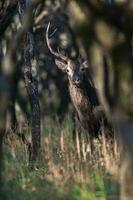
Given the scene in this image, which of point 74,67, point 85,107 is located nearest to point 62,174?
point 85,107

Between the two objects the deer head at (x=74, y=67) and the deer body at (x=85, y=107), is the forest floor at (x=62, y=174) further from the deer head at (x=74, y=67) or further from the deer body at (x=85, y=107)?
the deer head at (x=74, y=67)

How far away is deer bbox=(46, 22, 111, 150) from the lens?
14.0m

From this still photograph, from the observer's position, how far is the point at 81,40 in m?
7.15

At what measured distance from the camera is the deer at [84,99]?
553 inches

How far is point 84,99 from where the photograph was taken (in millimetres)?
14445

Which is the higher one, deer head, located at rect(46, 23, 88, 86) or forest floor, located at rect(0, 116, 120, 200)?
deer head, located at rect(46, 23, 88, 86)

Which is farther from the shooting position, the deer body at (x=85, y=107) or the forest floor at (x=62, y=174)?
the deer body at (x=85, y=107)

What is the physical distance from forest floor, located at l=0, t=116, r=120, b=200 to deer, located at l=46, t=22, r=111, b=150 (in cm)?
133

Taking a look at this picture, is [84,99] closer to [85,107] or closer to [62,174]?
[85,107]

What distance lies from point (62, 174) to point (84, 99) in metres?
4.96

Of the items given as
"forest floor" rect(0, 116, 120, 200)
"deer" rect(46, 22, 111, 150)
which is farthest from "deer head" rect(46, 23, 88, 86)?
"forest floor" rect(0, 116, 120, 200)

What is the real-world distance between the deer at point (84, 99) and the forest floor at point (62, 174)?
1.33 m

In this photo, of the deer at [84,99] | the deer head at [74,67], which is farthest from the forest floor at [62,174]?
the deer head at [74,67]

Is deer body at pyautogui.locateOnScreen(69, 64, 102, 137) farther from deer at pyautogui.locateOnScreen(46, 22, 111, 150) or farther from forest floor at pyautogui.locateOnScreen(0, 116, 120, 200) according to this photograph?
forest floor at pyautogui.locateOnScreen(0, 116, 120, 200)
